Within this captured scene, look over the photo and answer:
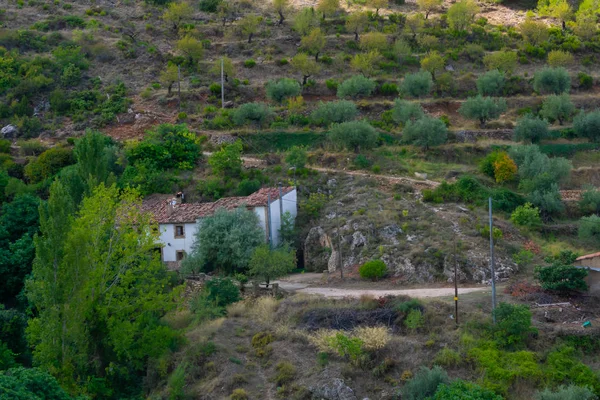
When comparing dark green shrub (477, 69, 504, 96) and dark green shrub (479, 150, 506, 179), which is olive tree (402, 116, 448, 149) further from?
dark green shrub (477, 69, 504, 96)

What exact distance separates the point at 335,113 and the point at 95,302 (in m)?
25.5

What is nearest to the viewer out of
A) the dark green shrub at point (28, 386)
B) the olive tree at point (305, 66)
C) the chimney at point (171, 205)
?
the dark green shrub at point (28, 386)

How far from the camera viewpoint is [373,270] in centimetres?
3194

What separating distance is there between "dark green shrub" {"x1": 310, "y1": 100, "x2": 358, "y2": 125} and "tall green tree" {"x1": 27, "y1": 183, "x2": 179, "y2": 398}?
22615 mm

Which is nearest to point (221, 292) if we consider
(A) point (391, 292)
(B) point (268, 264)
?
(B) point (268, 264)

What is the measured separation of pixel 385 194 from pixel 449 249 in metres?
7.02

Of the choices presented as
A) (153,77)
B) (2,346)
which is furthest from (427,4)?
(2,346)

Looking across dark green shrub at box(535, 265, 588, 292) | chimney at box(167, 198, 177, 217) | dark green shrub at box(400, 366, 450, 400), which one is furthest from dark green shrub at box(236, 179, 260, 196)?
dark green shrub at box(400, 366, 450, 400)

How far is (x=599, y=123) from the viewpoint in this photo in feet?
148

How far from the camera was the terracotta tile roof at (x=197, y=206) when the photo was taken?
3647 cm

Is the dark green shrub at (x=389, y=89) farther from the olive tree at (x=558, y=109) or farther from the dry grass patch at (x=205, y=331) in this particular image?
the dry grass patch at (x=205, y=331)

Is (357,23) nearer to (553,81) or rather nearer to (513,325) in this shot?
(553,81)

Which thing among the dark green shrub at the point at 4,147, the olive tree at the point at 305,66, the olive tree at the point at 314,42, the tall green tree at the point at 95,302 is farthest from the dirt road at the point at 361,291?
the olive tree at the point at 314,42

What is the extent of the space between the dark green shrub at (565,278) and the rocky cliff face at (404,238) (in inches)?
123
